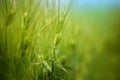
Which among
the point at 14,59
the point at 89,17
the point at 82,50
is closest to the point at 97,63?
the point at 82,50

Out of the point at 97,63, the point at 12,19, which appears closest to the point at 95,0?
the point at 97,63

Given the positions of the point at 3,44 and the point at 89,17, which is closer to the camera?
the point at 89,17

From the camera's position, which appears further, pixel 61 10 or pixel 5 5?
pixel 5 5

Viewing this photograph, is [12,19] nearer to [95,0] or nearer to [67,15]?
[67,15]

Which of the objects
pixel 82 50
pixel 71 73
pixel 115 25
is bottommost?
pixel 71 73

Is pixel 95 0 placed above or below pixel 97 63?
above

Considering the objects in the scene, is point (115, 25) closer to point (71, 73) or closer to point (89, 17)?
point (89, 17)
